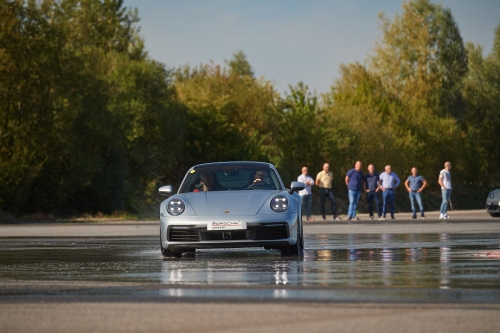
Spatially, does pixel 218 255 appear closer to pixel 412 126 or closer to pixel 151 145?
pixel 151 145

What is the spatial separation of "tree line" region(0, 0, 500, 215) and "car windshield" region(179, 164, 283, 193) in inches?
1157

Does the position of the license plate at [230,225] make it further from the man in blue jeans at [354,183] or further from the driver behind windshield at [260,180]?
the man in blue jeans at [354,183]

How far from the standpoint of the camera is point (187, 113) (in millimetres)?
69500

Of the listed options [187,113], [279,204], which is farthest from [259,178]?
[187,113]

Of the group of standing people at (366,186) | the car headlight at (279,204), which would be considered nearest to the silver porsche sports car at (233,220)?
the car headlight at (279,204)

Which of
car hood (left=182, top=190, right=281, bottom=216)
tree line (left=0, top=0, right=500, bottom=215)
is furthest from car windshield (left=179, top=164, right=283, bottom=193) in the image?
tree line (left=0, top=0, right=500, bottom=215)

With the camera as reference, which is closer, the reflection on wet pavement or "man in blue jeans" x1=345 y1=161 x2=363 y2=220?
the reflection on wet pavement

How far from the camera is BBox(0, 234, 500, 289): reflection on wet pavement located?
1052 cm

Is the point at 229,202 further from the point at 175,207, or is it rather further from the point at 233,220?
the point at 175,207

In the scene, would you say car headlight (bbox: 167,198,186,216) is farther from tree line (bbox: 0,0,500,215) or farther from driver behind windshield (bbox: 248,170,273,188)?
tree line (bbox: 0,0,500,215)

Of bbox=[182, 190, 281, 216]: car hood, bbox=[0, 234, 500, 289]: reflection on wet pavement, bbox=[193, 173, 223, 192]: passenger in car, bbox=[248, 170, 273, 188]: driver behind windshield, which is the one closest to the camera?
bbox=[0, 234, 500, 289]: reflection on wet pavement

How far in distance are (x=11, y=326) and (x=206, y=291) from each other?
2.53m

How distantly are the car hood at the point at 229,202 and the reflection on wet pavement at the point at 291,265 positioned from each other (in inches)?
26.9

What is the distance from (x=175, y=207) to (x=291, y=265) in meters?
2.74
